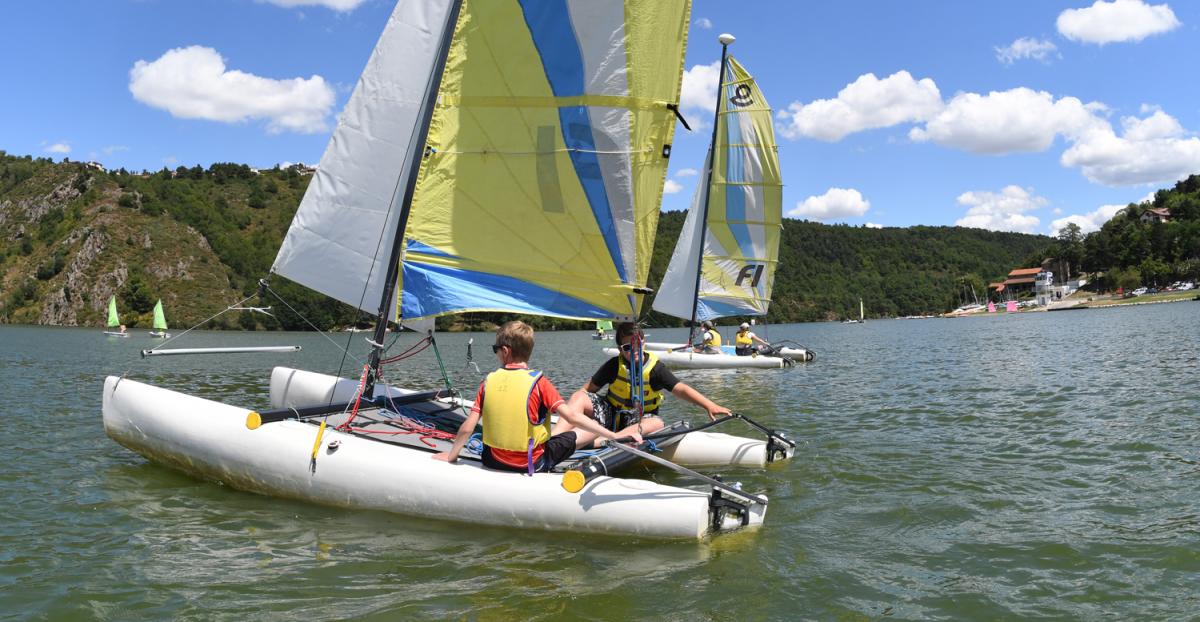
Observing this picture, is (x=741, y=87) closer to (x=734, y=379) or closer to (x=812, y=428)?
(x=734, y=379)

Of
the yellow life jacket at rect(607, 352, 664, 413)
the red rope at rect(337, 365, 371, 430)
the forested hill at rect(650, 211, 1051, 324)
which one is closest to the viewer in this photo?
the red rope at rect(337, 365, 371, 430)

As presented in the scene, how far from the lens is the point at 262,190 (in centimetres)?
12544

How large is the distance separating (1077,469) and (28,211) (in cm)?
14584

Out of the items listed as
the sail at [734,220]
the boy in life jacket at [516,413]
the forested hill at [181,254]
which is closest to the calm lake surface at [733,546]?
the boy in life jacket at [516,413]

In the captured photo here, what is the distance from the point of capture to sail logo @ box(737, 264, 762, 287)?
2608 cm

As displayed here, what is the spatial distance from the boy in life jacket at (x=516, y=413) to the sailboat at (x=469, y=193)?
102 centimetres

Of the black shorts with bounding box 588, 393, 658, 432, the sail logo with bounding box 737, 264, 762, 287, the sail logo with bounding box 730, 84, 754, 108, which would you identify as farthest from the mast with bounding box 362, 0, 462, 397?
the sail logo with bounding box 737, 264, 762, 287

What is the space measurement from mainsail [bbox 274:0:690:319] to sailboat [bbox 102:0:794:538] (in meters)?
0.02

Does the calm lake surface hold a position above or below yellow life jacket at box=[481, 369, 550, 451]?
below

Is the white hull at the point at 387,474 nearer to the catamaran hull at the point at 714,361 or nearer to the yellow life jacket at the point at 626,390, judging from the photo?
the yellow life jacket at the point at 626,390

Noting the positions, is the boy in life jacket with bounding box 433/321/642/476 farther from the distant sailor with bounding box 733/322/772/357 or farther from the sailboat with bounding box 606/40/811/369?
the distant sailor with bounding box 733/322/772/357

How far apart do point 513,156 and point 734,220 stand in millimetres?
17967

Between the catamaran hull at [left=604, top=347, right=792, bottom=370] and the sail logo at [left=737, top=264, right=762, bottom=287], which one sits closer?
the catamaran hull at [left=604, top=347, right=792, bottom=370]

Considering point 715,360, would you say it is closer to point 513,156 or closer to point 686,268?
point 686,268
